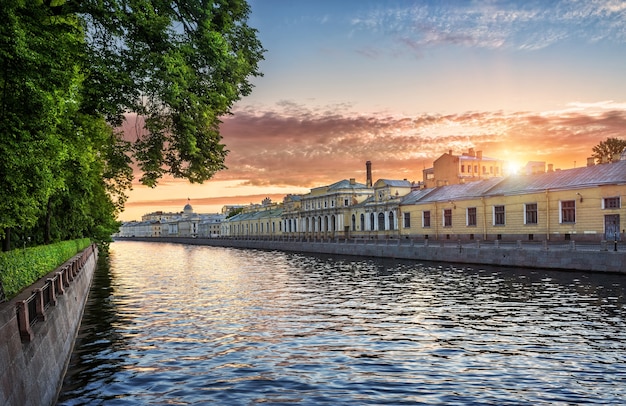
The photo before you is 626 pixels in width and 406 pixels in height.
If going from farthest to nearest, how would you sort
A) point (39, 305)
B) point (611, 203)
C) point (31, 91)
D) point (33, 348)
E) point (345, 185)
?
point (345, 185)
point (611, 203)
point (31, 91)
point (39, 305)
point (33, 348)

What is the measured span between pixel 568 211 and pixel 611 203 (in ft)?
14.5

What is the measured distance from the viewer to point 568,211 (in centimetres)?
5281

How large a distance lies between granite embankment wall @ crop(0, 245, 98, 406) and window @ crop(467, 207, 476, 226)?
53837 millimetres

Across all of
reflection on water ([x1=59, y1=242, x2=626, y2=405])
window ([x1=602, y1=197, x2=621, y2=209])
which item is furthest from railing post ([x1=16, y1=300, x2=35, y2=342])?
window ([x1=602, y1=197, x2=621, y2=209])

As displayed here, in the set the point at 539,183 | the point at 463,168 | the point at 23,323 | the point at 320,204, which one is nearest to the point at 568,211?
the point at 539,183

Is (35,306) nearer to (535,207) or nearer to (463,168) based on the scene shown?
(535,207)

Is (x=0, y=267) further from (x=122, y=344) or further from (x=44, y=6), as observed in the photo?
(x=44, y=6)

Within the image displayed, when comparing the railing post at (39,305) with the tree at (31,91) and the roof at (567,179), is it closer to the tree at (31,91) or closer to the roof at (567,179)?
the tree at (31,91)

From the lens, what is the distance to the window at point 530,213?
186 ft

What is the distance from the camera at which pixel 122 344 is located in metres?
18.4

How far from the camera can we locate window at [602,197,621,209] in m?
48.3

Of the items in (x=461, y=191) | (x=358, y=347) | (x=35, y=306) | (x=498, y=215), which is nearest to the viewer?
(x=35, y=306)

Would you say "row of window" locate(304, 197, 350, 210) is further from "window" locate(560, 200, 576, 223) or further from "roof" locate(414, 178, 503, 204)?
"window" locate(560, 200, 576, 223)

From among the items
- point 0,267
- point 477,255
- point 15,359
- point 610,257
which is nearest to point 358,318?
point 0,267
